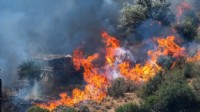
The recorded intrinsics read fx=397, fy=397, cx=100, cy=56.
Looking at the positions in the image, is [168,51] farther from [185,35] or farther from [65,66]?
[65,66]

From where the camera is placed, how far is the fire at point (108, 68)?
37531mm

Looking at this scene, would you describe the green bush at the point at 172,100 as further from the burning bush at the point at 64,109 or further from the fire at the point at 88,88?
the burning bush at the point at 64,109

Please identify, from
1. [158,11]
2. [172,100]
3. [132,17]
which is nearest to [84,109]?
[172,100]

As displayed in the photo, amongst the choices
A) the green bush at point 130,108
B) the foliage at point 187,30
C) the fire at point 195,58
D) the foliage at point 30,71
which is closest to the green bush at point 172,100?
the green bush at point 130,108

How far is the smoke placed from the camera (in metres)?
48.3

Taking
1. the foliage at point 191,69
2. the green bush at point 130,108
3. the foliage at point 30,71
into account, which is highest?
the foliage at point 30,71

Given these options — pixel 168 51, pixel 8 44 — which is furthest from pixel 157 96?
pixel 8 44

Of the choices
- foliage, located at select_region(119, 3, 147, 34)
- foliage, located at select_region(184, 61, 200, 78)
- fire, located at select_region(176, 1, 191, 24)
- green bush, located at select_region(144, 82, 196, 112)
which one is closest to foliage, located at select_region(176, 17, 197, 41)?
foliage, located at select_region(119, 3, 147, 34)

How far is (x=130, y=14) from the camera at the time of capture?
46.9 m

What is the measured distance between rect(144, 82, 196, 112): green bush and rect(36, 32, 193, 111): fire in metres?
5.45

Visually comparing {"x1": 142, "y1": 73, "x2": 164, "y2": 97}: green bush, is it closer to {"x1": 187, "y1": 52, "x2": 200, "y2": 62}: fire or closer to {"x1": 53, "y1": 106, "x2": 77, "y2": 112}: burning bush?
{"x1": 187, "y1": 52, "x2": 200, "y2": 62}: fire

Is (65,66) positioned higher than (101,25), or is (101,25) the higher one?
(101,25)

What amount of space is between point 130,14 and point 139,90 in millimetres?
12668

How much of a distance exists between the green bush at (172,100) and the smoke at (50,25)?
17.3 meters
